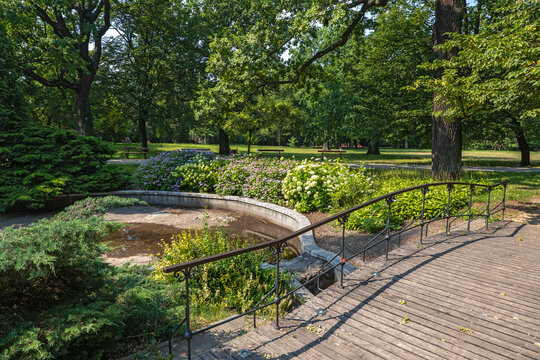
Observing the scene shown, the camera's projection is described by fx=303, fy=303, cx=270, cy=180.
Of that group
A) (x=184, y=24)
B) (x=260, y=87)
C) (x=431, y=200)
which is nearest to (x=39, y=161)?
(x=260, y=87)

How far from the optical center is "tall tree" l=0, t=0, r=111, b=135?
45.6 feet

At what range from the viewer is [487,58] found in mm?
7031

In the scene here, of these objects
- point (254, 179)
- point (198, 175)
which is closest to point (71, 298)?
point (254, 179)

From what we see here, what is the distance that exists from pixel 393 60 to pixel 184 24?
1661 centimetres

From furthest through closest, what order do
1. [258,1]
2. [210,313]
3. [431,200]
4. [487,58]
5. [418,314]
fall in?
1. [258,1]
2. [431,200]
3. [487,58]
4. [210,313]
5. [418,314]

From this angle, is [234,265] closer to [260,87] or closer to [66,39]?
[260,87]

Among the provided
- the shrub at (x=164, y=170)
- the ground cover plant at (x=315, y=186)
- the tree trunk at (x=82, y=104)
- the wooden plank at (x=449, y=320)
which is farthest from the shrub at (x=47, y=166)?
the wooden plank at (x=449, y=320)

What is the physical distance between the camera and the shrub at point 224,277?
4.63 meters

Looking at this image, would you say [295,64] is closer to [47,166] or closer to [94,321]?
[47,166]

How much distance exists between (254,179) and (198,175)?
2.73 m

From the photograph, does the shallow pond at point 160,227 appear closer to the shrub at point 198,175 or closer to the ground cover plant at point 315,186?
the ground cover plant at point 315,186

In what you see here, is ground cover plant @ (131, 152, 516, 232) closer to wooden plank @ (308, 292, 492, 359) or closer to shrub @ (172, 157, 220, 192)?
shrub @ (172, 157, 220, 192)

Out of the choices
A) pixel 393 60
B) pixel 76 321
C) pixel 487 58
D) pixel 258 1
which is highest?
pixel 258 1

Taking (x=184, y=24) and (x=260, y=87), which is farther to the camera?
(x=184, y=24)
